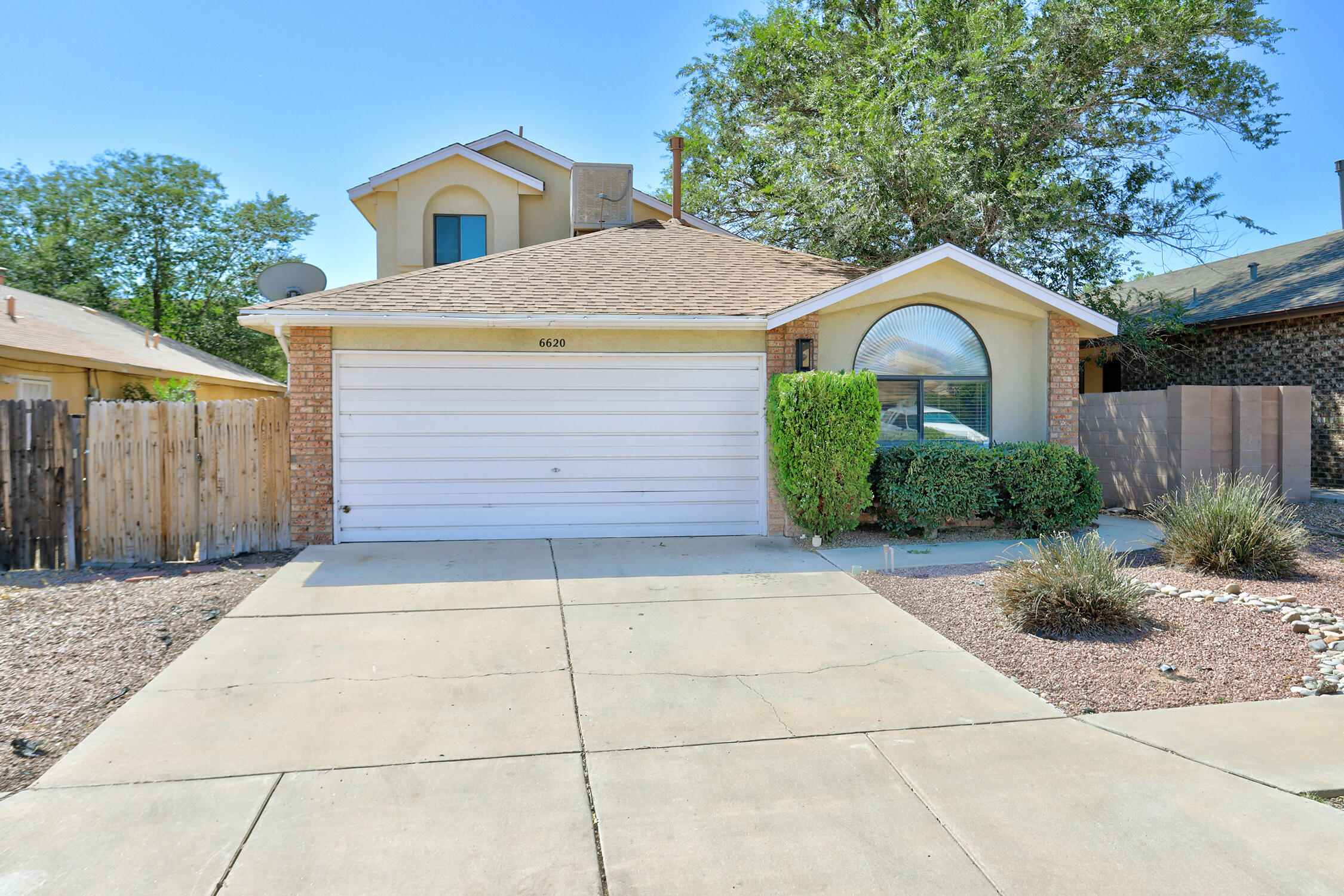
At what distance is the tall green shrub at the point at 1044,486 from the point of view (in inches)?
354

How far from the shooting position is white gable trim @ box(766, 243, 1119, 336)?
8.95 m

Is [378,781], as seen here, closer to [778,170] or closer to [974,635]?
[974,635]

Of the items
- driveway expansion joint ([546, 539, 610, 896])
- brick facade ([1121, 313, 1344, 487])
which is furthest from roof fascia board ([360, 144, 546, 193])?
brick facade ([1121, 313, 1344, 487])

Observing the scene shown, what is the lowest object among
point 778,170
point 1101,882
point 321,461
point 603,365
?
point 1101,882

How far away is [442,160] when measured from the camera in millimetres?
14641

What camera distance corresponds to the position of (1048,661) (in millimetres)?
5000

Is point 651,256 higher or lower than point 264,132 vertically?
lower

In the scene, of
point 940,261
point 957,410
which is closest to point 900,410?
point 957,410

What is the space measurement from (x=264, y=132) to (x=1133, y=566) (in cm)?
2101

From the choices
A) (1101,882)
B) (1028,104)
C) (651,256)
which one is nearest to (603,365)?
(651,256)

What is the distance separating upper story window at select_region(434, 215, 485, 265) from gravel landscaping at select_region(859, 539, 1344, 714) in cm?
1123

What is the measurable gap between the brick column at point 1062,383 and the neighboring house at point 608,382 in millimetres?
22

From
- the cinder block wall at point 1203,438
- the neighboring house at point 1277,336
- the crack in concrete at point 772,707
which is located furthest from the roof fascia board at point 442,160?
the neighboring house at point 1277,336

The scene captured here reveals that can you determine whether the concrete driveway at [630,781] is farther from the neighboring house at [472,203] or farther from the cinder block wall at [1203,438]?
the neighboring house at [472,203]
